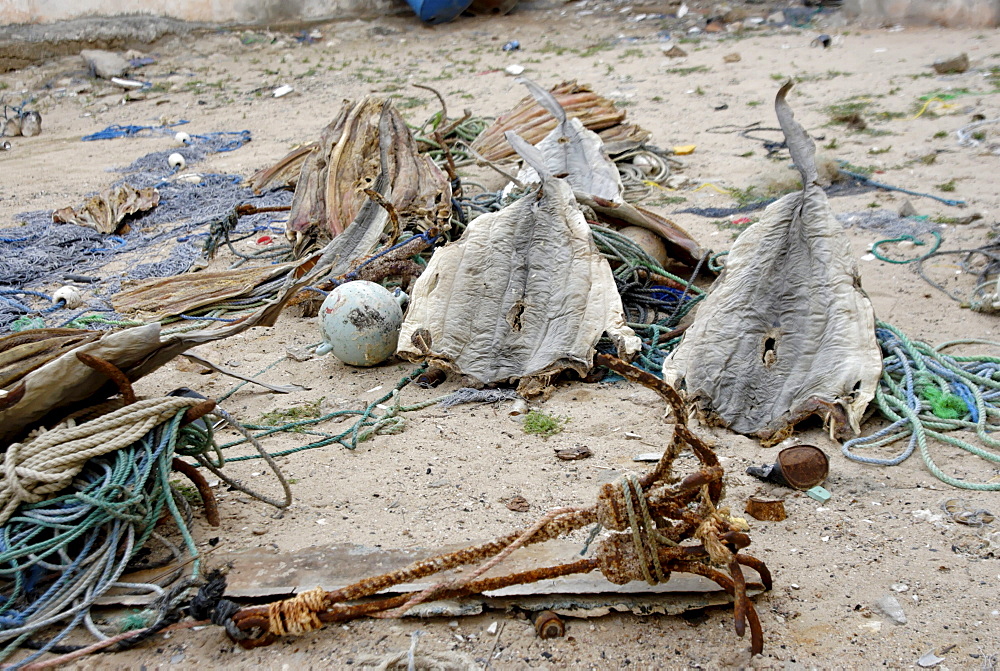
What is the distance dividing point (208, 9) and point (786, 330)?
13.0 meters

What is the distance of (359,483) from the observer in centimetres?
298

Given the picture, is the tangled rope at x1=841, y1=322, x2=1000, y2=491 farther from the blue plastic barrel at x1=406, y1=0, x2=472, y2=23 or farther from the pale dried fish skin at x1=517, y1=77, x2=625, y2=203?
the blue plastic barrel at x1=406, y1=0, x2=472, y2=23

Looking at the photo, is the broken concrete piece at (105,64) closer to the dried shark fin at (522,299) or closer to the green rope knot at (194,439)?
the dried shark fin at (522,299)

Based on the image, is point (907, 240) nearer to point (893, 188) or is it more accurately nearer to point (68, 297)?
point (893, 188)

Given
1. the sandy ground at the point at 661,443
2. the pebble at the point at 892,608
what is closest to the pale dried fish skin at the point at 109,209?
the sandy ground at the point at 661,443

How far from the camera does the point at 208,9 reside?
43.7 feet

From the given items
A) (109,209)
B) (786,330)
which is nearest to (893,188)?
(786,330)

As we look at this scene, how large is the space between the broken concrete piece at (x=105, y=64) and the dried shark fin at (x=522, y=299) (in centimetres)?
1017

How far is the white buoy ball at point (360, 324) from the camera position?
3914 mm

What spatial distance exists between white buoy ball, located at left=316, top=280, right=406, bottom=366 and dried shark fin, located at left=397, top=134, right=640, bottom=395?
20 cm

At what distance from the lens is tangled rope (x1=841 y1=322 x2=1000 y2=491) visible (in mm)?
2922

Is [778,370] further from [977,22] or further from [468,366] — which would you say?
[977,22]

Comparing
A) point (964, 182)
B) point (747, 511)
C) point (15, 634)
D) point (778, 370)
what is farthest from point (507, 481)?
point (964, 182)

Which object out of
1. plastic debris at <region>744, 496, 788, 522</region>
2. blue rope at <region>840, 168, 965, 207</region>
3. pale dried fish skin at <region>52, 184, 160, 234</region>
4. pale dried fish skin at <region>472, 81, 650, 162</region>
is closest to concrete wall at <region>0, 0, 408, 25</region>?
pale dried fish skin at <region>52, 184, 160, 234</region>
